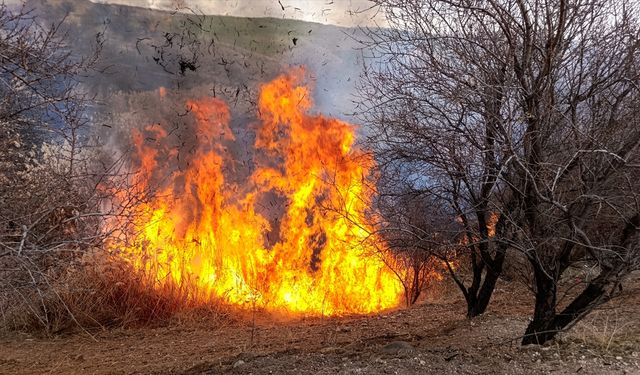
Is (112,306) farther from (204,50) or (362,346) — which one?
(204,50)

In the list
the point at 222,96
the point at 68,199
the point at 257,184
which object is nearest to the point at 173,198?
the point at 257,184

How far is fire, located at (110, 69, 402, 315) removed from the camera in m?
9.38

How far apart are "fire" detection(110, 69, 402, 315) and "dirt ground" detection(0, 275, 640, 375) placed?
1122 mm

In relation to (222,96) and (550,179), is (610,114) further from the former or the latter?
(222,96)

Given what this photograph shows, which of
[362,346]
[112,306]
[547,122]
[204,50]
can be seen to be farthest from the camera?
[204,50]

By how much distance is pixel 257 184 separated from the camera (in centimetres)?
1044

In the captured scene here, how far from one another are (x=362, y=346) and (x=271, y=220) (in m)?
4.80

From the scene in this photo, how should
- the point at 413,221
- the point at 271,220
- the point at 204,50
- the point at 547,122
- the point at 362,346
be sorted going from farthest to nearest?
the point at 204,50, the point at 271,220, the point at 413,221, the point at 362,346, the point at 547,122

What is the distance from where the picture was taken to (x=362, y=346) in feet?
18.8

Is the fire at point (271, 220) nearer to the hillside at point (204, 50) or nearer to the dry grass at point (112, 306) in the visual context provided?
the dry grass at point (112, 306)

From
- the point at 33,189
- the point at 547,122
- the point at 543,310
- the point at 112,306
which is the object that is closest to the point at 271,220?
the point at 112,306

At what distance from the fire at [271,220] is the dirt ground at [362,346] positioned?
112cm

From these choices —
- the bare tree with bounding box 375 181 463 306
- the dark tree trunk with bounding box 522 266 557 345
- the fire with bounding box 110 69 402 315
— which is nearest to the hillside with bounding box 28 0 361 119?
the fire with bounding box 110 69 402 315

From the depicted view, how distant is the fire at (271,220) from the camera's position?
9375 mm
